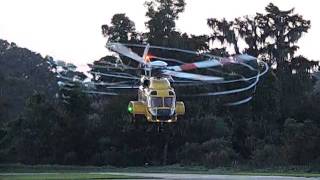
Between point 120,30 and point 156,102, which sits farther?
point 120,30

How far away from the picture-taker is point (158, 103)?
35188 millimetres

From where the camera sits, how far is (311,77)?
3051 inches

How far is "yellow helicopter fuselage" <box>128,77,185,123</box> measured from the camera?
3525cm

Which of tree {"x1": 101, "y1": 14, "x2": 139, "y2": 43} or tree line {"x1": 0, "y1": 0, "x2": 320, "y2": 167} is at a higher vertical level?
tree {"x1": 101, "y1": 14, "x2": 139, "y2": 43}

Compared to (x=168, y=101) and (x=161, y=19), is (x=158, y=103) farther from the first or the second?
(x=161, y=19)

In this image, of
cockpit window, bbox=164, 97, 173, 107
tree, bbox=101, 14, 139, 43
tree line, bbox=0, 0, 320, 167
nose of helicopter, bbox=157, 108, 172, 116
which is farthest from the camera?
tree, bbox=101, 14, 139, 43

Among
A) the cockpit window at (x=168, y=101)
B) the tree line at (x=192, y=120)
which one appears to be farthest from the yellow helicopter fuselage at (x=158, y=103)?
the tree line at (x=192, y=120)

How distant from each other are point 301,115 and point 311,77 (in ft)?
18.9

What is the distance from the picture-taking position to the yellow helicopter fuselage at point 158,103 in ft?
116

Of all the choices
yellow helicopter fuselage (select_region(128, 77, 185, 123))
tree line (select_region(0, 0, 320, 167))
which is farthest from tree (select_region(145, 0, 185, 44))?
yellow helicopter fuselage (select_region(128, 77, 185, 123))

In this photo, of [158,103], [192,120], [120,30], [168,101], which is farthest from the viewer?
[120,30]

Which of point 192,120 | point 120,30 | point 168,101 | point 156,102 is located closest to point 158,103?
point 156,102

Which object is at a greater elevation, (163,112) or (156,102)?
(156,102)

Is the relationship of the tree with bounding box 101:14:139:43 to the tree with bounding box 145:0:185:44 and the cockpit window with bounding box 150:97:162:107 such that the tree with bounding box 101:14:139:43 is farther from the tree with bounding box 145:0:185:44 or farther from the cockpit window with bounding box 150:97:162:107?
the cockpit window with bounding box 150:97:162:107
